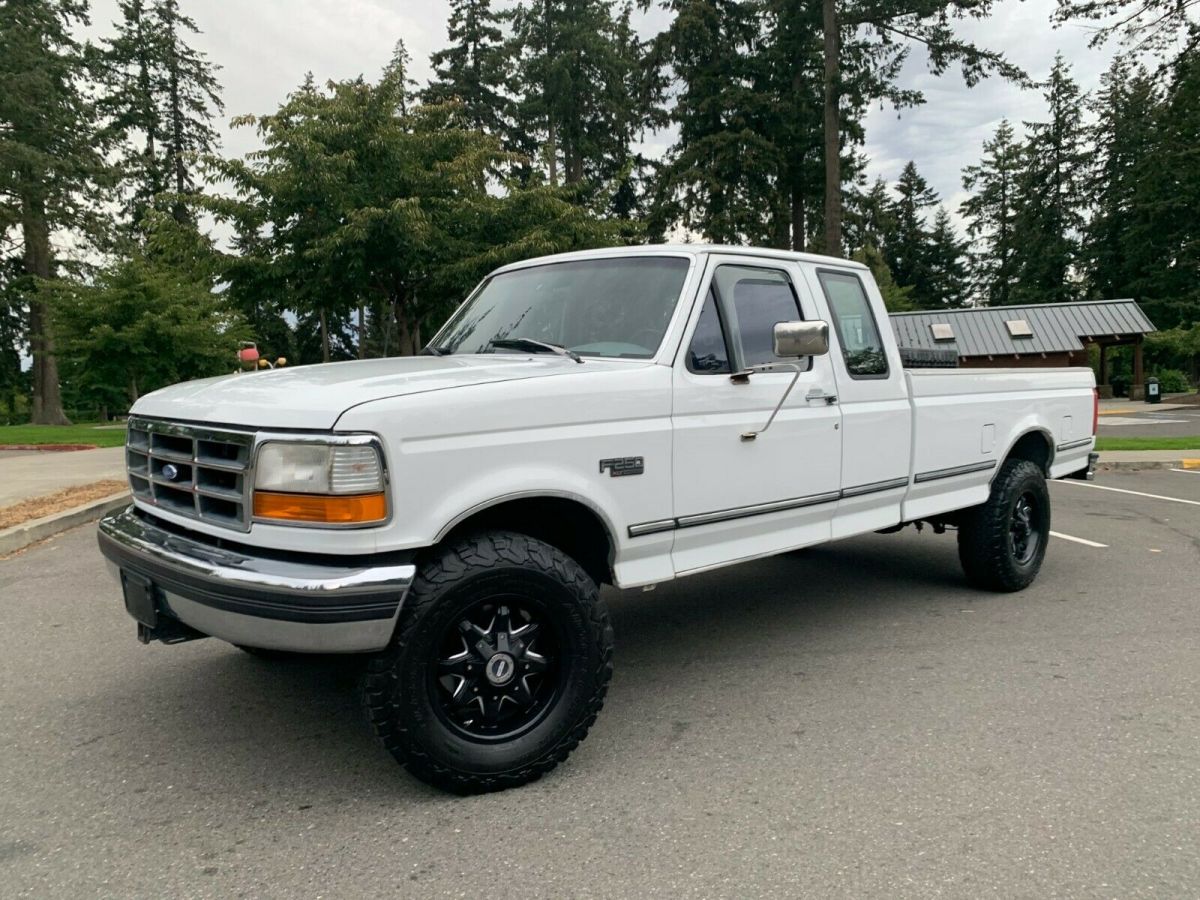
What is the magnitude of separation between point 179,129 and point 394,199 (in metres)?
32.0

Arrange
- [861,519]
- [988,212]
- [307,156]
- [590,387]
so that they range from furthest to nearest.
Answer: [988,212]
[307,156]
[861,519]
[590,387]

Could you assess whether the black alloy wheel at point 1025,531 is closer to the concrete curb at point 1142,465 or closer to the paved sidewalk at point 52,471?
the concrete curb at point 1142,465

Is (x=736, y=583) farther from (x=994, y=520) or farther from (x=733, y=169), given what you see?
(x=733, y=169)

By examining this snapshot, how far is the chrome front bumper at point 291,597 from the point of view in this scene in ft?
8.75

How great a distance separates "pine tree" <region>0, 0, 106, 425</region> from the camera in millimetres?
24781

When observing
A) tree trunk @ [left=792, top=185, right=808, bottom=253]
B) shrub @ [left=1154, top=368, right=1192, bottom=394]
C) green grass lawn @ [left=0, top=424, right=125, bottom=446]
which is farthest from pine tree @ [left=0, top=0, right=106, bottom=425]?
shrub @ [left=1154, top=368, right=1192, bottom=394]

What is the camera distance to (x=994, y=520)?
5.42 meters

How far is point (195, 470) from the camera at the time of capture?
122 inches

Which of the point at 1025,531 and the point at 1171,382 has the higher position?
the point at 1025,531

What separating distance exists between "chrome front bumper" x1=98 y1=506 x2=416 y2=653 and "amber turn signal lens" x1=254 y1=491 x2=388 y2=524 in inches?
5.7

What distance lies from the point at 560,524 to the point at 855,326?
2.14 meters

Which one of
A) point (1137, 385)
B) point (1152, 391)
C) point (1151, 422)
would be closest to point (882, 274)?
point (1137, 385)

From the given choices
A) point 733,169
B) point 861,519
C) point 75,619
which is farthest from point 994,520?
point 733,169

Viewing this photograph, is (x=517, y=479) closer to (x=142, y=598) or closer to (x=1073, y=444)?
(x=142, y=598)
